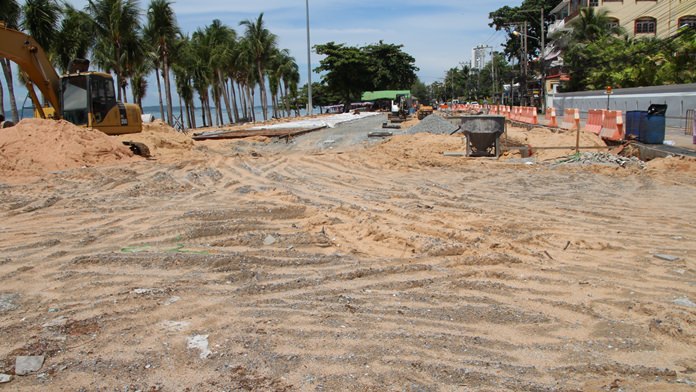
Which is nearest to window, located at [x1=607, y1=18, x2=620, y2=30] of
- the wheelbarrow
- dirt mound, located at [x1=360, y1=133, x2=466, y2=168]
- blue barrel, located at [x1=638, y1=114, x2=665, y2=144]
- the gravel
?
the gravel

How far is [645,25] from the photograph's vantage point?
55.7 meters

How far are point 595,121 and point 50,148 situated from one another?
1778cm

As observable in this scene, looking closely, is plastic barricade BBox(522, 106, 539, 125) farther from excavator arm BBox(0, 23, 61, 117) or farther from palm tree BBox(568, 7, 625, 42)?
excavator arm BBox(0, 23, 61, 117)

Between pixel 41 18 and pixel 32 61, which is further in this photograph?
Answer: pixel 41 18

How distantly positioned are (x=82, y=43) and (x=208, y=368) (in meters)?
35.7

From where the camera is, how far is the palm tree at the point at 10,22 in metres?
26.5

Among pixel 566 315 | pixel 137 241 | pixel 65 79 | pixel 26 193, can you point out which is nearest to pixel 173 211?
pixel 137 241

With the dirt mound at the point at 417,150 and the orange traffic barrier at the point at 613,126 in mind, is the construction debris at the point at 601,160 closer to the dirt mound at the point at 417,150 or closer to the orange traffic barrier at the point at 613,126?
the dirt mound at the point at 417,150

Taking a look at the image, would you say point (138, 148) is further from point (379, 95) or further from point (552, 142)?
point (379, 95)

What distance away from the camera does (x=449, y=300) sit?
18.3 feet

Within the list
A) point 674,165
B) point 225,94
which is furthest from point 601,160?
point 225,94

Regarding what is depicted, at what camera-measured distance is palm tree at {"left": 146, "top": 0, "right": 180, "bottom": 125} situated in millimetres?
41062

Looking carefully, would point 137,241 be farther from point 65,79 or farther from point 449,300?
point 65,79

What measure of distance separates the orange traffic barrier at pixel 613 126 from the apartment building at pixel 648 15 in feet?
132
